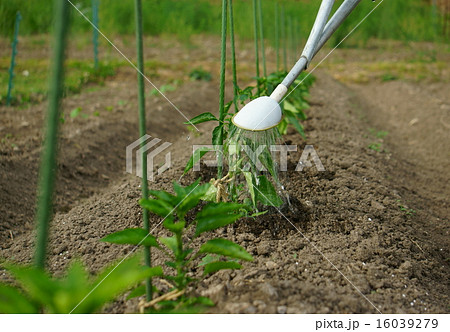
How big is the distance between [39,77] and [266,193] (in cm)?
415

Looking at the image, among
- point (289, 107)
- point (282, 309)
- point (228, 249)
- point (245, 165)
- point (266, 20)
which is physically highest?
point (266, 20)

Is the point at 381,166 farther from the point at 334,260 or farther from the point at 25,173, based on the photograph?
the point at 25,173

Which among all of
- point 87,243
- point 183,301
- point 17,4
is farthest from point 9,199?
point 17,4

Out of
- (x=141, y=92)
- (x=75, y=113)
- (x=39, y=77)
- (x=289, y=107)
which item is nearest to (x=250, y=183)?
(x=141, y=92)

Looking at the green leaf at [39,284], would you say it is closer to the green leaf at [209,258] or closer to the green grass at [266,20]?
the green leaf at [209,258]

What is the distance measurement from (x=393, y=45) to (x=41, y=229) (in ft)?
27.0

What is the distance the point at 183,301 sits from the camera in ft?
4.10

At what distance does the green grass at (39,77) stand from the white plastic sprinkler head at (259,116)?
3.22 metres

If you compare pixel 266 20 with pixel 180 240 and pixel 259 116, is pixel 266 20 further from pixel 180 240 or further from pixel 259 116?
pixel 180 240

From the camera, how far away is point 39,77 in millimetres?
5066

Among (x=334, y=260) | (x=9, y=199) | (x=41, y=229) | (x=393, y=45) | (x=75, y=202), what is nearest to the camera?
(x=41, y=229)

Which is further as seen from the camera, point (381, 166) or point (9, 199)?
point (381, 166)

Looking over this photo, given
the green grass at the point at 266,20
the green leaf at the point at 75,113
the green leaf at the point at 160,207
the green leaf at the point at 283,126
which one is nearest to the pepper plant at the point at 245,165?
the green leaf at the point at 160,207

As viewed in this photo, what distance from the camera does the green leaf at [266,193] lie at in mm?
1721
